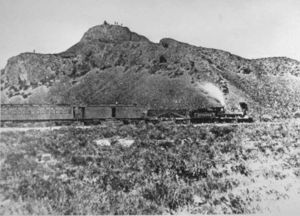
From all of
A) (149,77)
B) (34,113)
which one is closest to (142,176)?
(34,113)

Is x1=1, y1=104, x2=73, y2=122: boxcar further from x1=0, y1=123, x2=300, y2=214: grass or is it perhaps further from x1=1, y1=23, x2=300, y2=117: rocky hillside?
x1=0, y1=123, x2=300, y2=214: grass

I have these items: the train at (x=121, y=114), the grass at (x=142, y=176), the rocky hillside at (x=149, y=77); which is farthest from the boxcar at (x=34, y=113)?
the grass at (x=142, y=176)

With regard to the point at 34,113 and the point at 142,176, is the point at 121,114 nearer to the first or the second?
the point at 34,113

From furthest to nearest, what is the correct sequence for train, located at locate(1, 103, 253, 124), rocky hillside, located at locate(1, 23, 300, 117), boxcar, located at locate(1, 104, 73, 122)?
rocky hillside, located at locate(1, 23, 300, 117), boxcar, located at locate(1, 104, 73, 122), train, located at locate(1, 103, 253, 124)

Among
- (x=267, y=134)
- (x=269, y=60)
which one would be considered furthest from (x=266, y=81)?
(x=267, y=134)

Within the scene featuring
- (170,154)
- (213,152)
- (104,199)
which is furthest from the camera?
(213,152)

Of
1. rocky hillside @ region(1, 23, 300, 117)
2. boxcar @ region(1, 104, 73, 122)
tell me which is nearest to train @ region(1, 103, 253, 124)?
boxcar @ region(1, 104, 73, 122)

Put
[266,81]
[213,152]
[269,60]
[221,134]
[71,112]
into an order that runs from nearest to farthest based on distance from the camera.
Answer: [213,152]
[221,134]
[71,112]
[266,81]
[269,60]

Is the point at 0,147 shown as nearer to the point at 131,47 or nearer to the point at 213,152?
the point at 213,152
